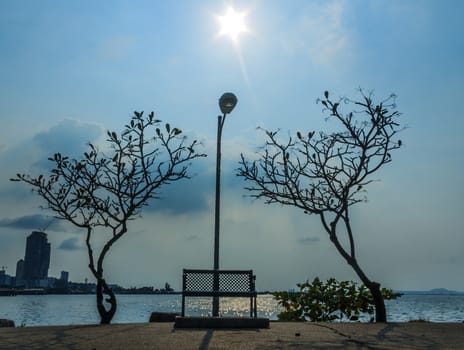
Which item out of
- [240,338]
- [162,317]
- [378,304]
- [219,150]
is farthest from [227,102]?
[240,338]

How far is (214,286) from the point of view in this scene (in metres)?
9.24

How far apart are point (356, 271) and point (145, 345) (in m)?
6.26

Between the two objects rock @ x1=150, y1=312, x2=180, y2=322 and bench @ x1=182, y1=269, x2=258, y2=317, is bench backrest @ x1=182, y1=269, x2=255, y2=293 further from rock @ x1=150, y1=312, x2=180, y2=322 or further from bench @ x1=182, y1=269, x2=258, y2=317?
rock @ x1=150, y1=312, x2=180, y2=322

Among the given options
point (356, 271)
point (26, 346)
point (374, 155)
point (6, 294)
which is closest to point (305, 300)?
point (356, 271)

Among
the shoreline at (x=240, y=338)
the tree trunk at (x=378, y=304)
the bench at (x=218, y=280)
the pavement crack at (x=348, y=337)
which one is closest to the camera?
the shoreline at (x=240, y=338)

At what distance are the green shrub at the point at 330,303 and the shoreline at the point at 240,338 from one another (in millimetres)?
3328

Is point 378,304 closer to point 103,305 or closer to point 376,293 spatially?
point 376,293

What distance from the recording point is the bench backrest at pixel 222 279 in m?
9.27

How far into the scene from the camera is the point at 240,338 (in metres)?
6.47

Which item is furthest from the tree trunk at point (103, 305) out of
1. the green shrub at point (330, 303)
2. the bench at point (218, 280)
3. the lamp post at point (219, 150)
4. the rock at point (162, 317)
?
the green shrub at point (330, 303)

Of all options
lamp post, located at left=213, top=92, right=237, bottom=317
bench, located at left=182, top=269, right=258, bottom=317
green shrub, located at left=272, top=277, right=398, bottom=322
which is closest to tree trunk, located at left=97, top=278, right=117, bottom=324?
bench, located at left=182, top=269, right=258, bottom=317

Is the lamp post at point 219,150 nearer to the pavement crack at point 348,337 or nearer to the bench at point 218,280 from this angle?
the bench at point 218,280

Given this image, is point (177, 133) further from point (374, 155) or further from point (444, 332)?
point (444, 332)

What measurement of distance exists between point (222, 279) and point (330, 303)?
3.76 metres
